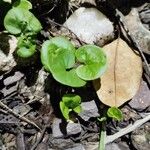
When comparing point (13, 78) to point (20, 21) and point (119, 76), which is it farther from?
point (119, 76)

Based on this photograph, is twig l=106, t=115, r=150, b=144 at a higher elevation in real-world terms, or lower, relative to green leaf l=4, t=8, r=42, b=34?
lower

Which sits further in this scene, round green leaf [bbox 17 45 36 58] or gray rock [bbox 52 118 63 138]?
gray rock [bbox 52 118 63 138]

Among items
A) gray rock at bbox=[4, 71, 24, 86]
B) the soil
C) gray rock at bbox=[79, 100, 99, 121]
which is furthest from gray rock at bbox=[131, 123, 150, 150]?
gray rock at bbox=[4, 71, 24, 86]

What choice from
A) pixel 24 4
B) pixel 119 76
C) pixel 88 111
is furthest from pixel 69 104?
pixel 24 4

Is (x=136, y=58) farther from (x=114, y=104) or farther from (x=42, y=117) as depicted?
(x=42, y=117)

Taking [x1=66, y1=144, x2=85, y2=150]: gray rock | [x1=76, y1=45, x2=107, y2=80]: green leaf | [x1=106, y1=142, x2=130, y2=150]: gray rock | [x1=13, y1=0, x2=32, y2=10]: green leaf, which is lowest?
[x1=106, y1=142, x2=130, y2=150]: gray rock

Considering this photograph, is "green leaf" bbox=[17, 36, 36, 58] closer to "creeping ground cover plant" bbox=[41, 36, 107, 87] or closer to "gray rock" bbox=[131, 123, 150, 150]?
"creeping ground cover plant" bbox=[41, 36, 107, 87]

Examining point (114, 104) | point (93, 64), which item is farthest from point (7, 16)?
point (114, 104)

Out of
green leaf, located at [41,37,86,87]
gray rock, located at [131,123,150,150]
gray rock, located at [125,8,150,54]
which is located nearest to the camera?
green leaf, located at [41,37,86,87]
